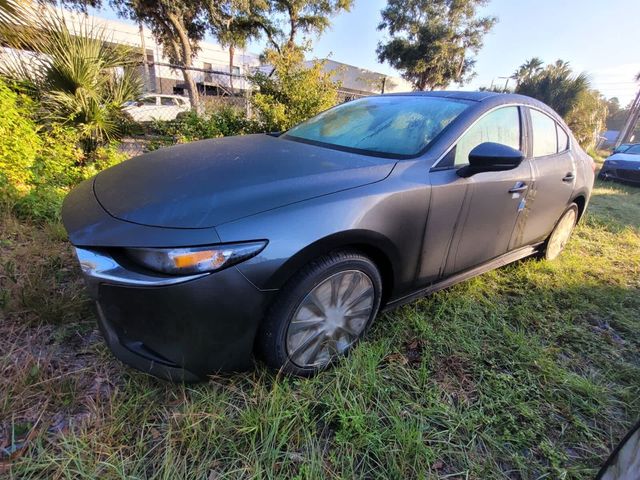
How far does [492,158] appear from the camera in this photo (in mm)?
1697

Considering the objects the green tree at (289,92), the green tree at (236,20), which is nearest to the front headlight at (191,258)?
the green tree at (289,92)

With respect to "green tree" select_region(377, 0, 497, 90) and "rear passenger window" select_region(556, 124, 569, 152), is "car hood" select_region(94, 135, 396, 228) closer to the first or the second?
"rear passenger window" select_region(556, 124, 569, 152)

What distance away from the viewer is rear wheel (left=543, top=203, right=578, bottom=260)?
9.58 ft

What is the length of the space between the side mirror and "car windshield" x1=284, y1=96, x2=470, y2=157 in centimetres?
26

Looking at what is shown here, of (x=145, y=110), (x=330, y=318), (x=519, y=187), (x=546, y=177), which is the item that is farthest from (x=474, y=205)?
(x=145, y=110)

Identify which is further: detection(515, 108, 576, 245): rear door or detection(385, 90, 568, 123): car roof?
detection(515, 108, 576, 245): rear door

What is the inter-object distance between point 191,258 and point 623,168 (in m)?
11.8

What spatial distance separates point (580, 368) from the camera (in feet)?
6.30

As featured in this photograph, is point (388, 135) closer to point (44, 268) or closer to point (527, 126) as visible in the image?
point (527, 126)

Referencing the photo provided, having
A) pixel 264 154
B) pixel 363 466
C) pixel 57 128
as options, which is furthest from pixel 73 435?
pixel 57 128

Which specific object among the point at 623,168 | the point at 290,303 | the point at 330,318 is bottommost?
the point at 623,168

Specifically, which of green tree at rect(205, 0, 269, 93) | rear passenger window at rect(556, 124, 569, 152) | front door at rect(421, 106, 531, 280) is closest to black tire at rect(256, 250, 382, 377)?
front door at rect(421, 106, 531, 280)

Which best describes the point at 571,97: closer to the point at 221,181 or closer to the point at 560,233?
the point at 560,233

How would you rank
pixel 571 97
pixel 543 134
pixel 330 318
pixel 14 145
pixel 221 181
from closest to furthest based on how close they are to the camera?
pixel 221 181, pixel 330 318, pixel 543 134, pixel 14 145, pixel 571 97
